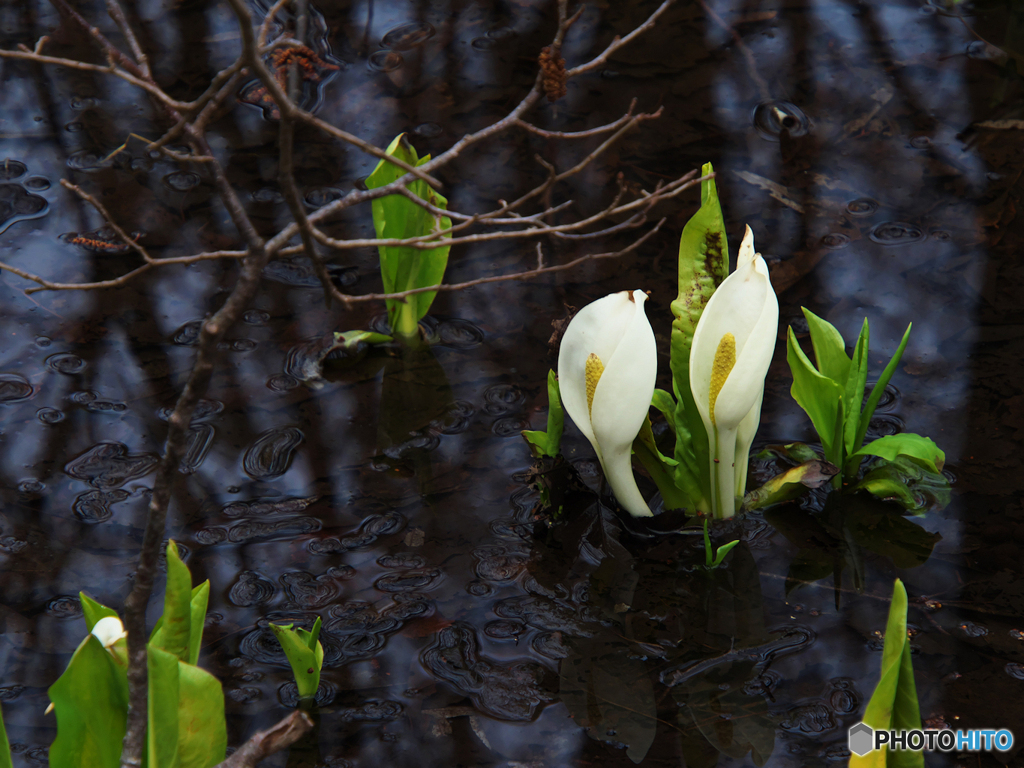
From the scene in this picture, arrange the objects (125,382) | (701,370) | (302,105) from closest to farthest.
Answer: (701,370) < (125,382) < (302,105)

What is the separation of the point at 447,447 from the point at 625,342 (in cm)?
64

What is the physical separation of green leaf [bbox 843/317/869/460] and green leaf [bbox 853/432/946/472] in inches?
1.9

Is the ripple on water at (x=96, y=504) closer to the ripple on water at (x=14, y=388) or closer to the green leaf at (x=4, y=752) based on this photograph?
the ripple on water at (x=14, y=388)

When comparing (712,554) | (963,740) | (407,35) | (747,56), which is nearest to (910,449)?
(712,554)

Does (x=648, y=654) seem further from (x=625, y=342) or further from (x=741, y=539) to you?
(x=625, y=342)

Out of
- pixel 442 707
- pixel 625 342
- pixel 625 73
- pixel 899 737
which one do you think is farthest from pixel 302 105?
pixel 899 737

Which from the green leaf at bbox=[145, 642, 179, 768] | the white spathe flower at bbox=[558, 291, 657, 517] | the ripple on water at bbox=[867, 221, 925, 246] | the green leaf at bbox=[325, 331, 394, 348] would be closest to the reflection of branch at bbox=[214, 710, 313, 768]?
the green leaf at bbox=[145, 642, 179, 768]

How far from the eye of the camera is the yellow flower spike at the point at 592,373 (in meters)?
1.47

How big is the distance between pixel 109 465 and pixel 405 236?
80cm

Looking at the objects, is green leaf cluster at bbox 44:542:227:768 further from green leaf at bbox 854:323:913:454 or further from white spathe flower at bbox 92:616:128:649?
green leaf at bbox 854:323:913:454

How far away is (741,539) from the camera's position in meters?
1.69

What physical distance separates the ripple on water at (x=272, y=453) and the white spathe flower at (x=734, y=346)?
2.90 feet

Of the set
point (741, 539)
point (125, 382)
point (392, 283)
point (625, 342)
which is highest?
point (625, 342)

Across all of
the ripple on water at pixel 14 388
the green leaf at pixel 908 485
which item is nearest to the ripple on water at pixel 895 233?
the green leaf at pixel 908 485
